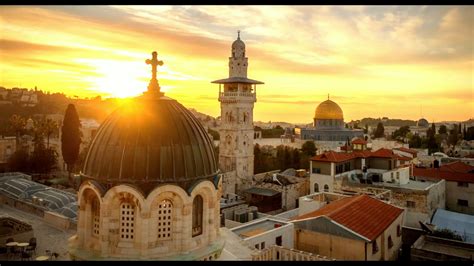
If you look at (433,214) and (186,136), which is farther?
(433,214)

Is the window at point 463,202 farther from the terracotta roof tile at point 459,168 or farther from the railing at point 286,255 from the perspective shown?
the railing at point 286,255

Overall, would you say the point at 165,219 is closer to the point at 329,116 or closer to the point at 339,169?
the point at 339,169

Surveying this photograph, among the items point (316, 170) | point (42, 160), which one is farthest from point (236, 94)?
point (42, 160)

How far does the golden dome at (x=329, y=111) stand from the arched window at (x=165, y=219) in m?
41.1

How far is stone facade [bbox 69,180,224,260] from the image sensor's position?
6.35 m

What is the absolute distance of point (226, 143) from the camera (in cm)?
3050

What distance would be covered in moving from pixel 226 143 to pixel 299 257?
21020 millimetres

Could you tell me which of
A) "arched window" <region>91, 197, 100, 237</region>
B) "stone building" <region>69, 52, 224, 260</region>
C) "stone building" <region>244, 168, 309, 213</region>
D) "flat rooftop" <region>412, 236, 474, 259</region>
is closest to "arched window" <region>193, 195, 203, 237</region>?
"stone building" <region>69, 52, 224, 260</region>

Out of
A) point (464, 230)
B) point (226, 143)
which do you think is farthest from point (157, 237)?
point (226, 143)

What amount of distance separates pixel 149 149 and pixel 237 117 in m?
23.8

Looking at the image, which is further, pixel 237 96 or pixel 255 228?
pixel 237 96

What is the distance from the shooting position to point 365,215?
12664 millimetres

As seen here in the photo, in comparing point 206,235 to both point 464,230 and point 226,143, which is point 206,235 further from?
point 226,143

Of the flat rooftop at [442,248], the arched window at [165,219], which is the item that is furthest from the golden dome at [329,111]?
the arched window at [165,219]
